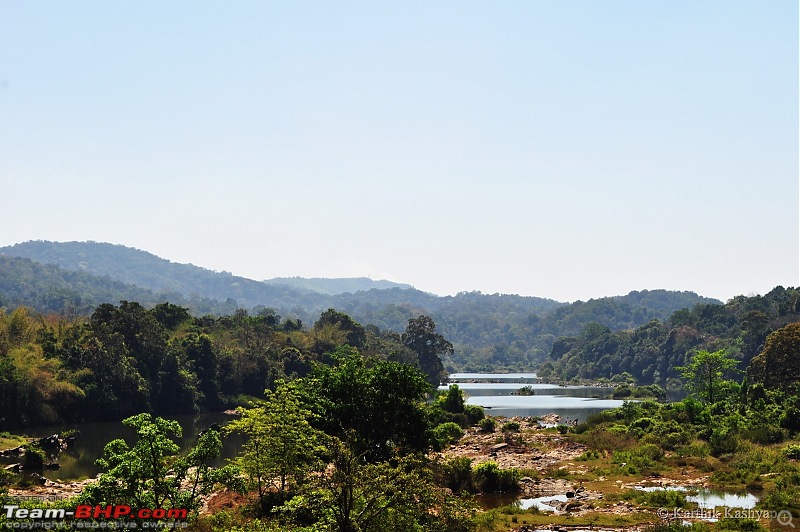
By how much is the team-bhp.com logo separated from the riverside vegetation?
10.4 inches

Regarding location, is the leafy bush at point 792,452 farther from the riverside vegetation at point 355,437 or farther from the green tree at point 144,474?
the green tree at point 144,474

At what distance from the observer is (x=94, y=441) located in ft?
175

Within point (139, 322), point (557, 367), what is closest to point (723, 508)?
point (139, 322)

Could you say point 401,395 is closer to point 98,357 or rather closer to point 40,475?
point 40,475

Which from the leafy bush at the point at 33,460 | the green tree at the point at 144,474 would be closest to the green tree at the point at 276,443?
the green tree at the point at 144,474

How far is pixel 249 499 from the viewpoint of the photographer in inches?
1069

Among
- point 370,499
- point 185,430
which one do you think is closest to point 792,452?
point 370,499

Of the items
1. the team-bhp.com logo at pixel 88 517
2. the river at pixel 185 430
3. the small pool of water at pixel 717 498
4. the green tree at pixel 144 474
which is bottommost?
the river at pixel 185 430

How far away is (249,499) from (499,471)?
1209cm

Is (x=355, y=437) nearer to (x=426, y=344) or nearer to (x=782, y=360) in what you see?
(x=782, y=360)

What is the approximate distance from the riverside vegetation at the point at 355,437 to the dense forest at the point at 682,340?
56.3m

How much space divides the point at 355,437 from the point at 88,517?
1075 centimetres

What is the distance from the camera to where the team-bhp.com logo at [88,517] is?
15617 mm

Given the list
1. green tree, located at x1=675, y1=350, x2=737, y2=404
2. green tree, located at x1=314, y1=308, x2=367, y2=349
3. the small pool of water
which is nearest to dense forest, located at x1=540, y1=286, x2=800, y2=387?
green tree, located at x1=314, y1=308, x2=367, y2=349
